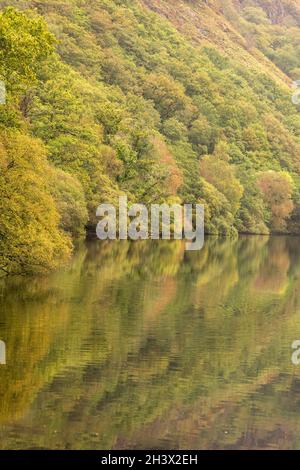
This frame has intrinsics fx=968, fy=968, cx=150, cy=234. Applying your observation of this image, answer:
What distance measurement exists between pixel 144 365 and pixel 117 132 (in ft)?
210

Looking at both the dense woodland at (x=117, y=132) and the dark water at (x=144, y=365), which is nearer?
the dark water at (x=144, y=365)

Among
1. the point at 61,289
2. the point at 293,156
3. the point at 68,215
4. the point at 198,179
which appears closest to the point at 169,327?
the point at 61,289

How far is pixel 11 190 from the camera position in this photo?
38906mm

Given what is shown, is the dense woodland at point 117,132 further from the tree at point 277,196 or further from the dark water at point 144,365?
the dark water at point 144,365

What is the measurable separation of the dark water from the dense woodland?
4692 millimetres

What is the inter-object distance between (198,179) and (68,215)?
47.5 meters

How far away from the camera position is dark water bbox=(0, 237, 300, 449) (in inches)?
762

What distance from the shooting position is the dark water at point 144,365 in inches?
762

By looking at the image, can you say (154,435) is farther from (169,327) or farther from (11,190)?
(11,190)

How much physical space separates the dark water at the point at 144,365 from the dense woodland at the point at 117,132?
4.69 meters

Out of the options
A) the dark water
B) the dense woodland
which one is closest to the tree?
the dense woodland

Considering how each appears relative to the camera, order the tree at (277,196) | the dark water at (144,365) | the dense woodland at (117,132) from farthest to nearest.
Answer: the tree at (277,196), the dense woodland at (117,132), the dark water at (144,365)

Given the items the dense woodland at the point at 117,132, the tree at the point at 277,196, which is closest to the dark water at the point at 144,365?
the dense woodland at the point at 117,132

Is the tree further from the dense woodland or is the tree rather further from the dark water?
the dark water
